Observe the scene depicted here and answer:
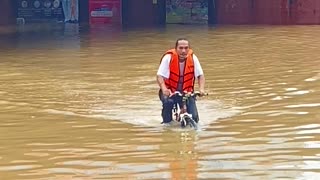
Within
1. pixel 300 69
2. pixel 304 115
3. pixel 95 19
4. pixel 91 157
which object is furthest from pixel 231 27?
pixel 91 157

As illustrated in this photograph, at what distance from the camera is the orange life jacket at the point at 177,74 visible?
36.9ft

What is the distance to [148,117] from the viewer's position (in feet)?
40.1

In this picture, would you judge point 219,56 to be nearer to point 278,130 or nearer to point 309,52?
point 309,52

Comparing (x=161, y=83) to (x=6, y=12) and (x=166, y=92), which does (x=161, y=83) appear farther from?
(x=6, y=12)

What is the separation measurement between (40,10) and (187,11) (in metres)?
7.68

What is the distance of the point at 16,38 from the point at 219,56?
35.9 ft

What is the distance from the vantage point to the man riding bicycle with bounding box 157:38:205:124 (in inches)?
439

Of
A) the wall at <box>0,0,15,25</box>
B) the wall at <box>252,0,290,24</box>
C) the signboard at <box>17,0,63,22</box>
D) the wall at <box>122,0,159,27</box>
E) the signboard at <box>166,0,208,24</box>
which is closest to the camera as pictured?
the wall at <box>252,0,290,24</box>

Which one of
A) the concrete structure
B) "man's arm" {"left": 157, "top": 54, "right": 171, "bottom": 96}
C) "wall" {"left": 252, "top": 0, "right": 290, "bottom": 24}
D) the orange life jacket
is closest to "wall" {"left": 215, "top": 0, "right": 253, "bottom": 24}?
the concrete structure

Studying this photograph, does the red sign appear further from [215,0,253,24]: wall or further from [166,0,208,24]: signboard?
[215,0,253,24]: wall

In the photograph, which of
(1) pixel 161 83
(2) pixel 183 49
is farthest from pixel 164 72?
(2) pixel 183 49

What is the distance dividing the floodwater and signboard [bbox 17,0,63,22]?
17.1 meters

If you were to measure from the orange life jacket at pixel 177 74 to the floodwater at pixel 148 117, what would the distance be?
590mm

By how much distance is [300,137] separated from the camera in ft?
34.7
